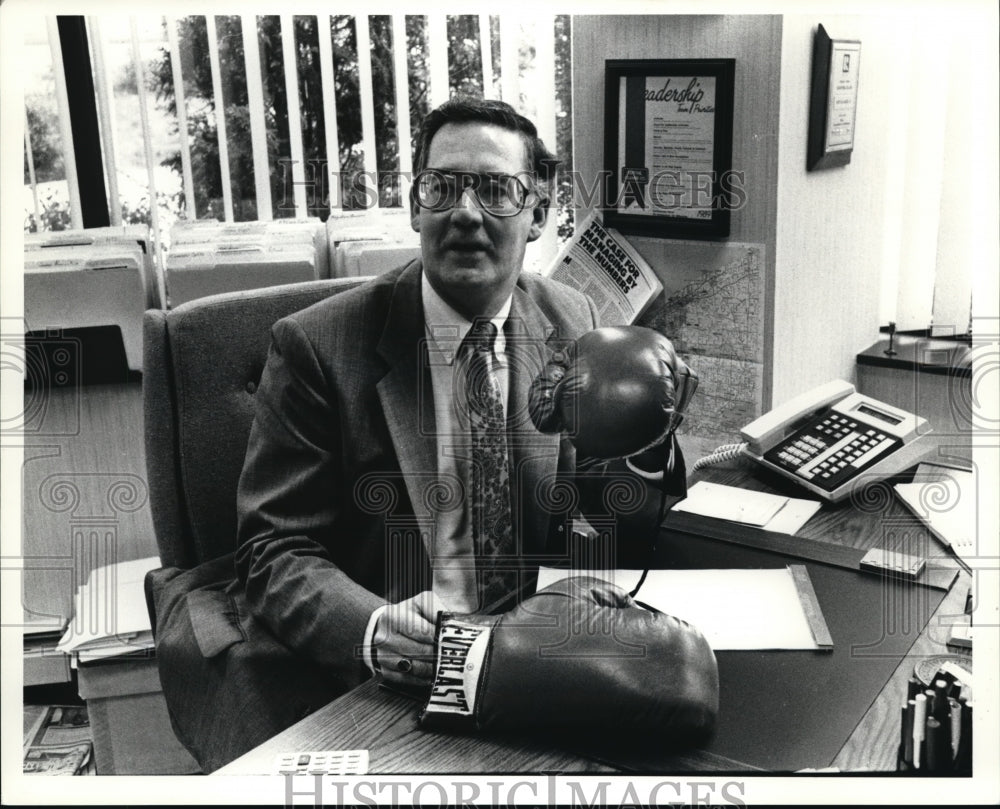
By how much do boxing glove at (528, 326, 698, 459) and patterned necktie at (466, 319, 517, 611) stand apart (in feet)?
0.17

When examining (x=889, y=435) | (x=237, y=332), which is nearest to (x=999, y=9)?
(x=889, y=435)

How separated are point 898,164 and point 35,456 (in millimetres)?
1206

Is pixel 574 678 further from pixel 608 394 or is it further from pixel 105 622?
Result: pixel 105 622

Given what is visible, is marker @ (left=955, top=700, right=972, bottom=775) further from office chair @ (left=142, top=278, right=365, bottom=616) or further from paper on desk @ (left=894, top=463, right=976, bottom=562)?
office chair @ (left=142, top=278, right=365, bottom=616)

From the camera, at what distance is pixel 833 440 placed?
4.47ft

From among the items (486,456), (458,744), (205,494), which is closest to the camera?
(458,744)

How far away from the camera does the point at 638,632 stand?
1.21 meters

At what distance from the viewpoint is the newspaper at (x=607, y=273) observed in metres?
1.27

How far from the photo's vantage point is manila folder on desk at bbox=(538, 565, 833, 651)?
123cm

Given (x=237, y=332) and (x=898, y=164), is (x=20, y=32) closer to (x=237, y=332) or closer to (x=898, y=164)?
(x=237, y=332)

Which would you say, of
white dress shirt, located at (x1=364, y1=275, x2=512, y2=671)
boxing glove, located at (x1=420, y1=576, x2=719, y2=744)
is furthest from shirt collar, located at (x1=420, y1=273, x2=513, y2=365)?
boxing glove, located at (x1=420, y1=576, x2=719, y2=744)

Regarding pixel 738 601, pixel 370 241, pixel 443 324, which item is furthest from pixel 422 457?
pixel 738 601

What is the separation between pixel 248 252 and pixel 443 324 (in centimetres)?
29

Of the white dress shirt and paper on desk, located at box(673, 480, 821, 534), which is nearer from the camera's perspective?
the white dress shirt
